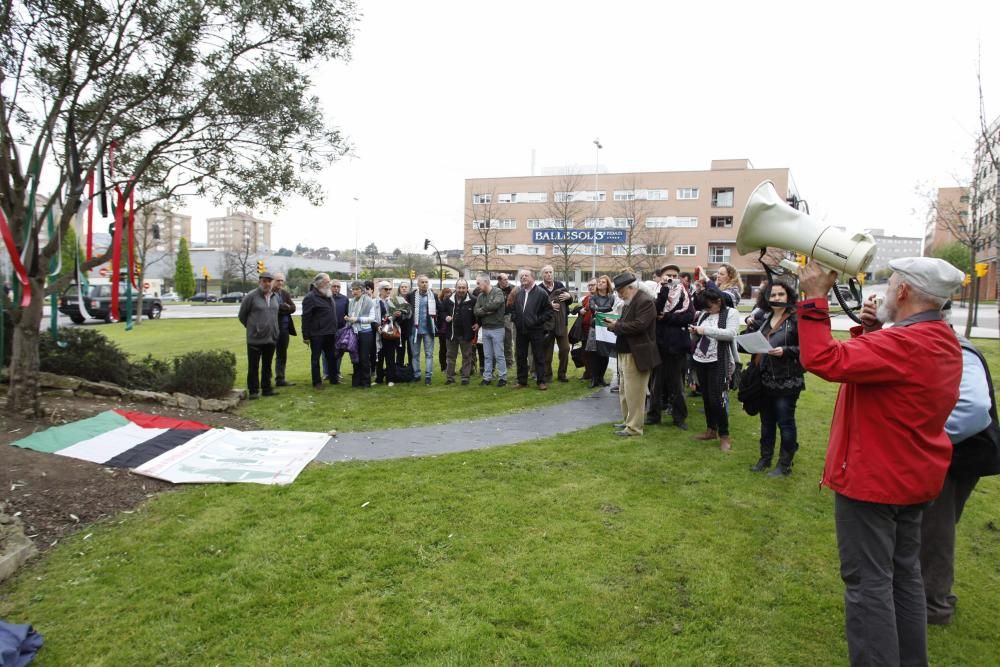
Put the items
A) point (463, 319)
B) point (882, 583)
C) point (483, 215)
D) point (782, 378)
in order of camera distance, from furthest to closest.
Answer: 1. point (483, 215)
2. point (463, 319)
3. point (782, 378)
4. point (882, 583)

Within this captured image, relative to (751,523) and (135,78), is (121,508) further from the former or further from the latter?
(135,78)

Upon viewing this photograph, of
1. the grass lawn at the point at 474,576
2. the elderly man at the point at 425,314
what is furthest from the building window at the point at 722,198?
the grass lawn at the point at 474,576

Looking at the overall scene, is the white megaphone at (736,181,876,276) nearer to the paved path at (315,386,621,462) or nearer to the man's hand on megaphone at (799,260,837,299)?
the man's hand on megaphone at (799,260,837,299)

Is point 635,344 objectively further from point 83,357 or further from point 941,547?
point 83,357

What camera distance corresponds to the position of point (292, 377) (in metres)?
→ 11.4

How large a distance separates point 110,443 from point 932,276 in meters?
6.87

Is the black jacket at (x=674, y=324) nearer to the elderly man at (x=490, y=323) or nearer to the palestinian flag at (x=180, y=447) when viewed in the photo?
the elderly man at (x=490, y=323)

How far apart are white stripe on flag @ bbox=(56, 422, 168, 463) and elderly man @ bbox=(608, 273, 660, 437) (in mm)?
5229

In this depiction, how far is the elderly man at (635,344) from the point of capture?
22.0 feet

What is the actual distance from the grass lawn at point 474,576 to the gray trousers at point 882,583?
0.51 metres

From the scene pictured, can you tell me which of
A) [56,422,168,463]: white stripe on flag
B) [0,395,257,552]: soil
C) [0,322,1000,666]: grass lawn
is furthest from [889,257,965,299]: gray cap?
[56,422,168,463]: white stripe on flag

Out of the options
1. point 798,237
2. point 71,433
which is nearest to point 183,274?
point 71,433

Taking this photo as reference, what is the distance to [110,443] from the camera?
601cm

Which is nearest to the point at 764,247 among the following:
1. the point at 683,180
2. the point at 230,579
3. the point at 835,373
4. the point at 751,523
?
the point at 835,373
